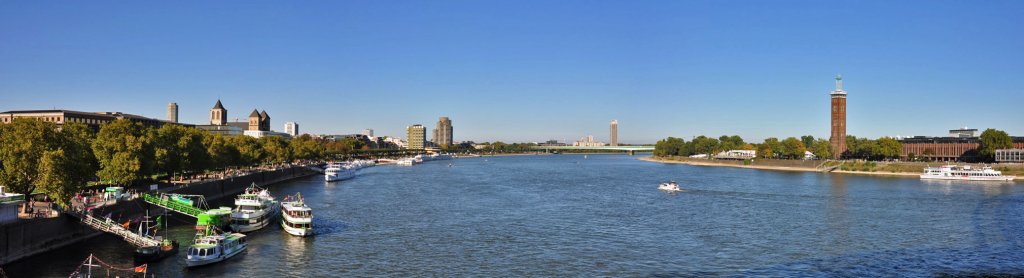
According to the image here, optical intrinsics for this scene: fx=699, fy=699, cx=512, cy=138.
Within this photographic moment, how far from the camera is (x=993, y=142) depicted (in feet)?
547

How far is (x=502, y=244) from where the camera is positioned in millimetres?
50438

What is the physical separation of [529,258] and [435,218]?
21315 mm

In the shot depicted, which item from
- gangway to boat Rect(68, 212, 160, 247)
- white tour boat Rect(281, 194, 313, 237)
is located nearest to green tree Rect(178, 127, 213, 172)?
white tour boat Rect(281, 194, 313, 237)

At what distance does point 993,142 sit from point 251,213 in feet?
574

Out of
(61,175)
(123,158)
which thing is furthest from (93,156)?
(61,175)

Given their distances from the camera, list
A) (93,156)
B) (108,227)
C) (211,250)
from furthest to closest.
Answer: (93,156) < (108,227) < (211,250)

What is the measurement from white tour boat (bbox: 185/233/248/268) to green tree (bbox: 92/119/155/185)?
24.3 m

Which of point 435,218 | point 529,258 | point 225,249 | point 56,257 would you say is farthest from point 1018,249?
point 56,257

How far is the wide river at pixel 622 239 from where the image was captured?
42.0 meters

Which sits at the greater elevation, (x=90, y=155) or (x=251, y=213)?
(x=90, y=155)

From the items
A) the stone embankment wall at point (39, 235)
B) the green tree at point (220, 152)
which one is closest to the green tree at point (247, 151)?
the green tree at point (220, 152)

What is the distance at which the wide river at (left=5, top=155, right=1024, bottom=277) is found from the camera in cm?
4200

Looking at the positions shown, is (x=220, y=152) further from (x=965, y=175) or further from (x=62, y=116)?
(x=965, y=175)

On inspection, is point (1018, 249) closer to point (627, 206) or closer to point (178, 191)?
point (627, 206)
